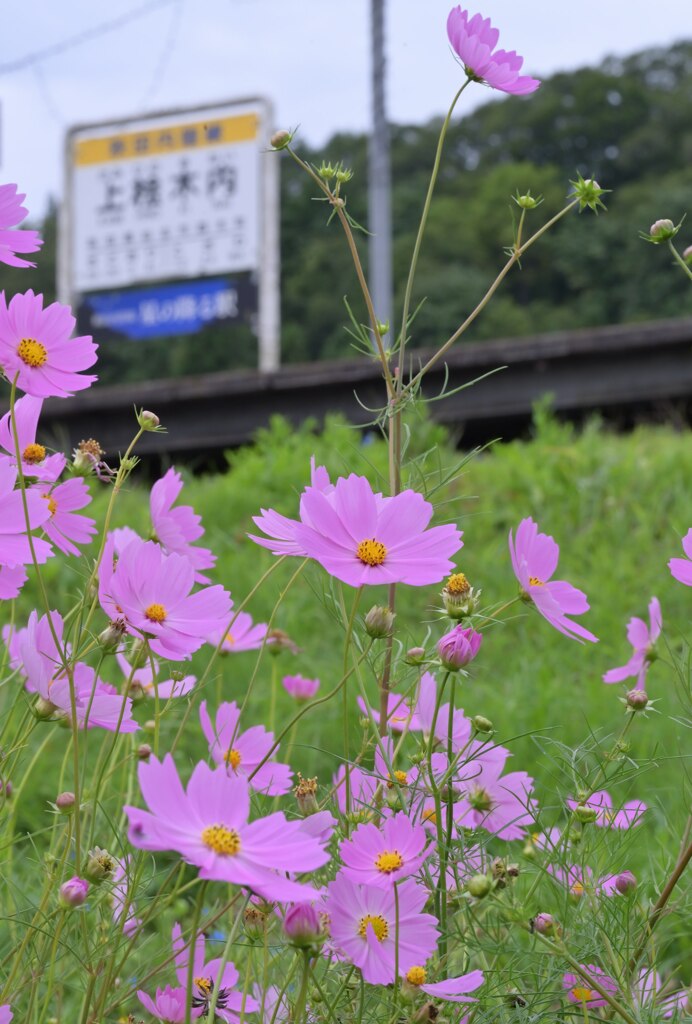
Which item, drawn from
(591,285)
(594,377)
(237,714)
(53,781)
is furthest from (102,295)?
(591,285)

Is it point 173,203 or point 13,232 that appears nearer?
point 13,232

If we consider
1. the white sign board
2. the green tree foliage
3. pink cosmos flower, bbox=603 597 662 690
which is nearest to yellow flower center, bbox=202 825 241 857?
pink cosmos flower, bbox=603 597 662 690

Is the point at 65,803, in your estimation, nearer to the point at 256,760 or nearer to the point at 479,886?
the point at 256,760

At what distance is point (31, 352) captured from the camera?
648mm

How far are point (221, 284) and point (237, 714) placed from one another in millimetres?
7618

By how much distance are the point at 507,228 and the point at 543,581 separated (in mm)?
20678

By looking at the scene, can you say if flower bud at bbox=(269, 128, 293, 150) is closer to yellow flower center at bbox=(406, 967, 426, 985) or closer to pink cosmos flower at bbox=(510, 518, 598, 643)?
Result: pink cosmos flower at bbox=(510, 518, 598, 643)

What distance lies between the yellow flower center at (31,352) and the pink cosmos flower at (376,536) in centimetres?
19

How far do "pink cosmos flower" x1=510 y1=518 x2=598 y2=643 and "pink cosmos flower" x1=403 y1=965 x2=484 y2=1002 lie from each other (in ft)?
0.65

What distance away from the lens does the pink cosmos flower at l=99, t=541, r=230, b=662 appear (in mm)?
579

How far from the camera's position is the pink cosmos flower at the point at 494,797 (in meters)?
0.74

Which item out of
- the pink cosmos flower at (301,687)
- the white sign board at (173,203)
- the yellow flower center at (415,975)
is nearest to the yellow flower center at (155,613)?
the yellow flower center at (415,975)

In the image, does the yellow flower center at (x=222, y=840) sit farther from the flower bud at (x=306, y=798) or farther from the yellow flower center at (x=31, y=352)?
the yellow flower center at (x=31, y=352)

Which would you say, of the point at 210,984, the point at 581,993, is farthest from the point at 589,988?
the point at 210,984
